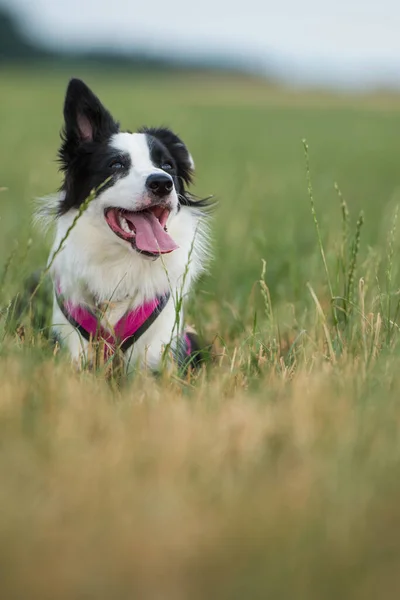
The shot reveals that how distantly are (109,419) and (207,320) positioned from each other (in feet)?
7.24

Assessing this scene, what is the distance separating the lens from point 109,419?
93.7 inches

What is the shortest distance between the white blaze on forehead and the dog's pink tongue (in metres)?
0.24

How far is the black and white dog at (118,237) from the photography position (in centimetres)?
353

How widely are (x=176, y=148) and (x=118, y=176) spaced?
537mm

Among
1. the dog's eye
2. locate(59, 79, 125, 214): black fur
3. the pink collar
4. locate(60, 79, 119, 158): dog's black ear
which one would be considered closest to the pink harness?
the pink collar

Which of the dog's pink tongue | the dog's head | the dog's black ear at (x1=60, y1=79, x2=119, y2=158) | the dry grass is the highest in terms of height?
the dog's black ear at (x1=60, y1=79, x2=119, y2=158)

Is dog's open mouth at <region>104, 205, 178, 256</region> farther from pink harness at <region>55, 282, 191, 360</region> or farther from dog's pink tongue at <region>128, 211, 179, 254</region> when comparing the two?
pink harness at <region>55, 282, 191, 360</region>

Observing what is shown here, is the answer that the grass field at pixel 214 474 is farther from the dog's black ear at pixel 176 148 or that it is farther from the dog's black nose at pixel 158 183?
the dog's black ear at pixel 176 148

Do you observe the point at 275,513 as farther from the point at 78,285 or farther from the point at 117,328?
the point at 78,285

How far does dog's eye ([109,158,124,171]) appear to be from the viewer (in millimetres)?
3653

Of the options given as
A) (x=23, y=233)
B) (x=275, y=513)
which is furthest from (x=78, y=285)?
(x=275, y=513)

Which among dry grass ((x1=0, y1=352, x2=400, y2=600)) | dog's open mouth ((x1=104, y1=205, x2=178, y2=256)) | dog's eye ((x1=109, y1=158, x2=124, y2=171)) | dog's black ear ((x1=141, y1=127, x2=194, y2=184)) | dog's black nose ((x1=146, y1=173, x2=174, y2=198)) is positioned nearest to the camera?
dry grass ((x1=0, y1=352, x2=400, y2=600))

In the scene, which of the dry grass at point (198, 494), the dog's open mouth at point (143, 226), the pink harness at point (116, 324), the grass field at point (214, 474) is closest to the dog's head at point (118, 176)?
the dog's open mouth at point (143, 226)

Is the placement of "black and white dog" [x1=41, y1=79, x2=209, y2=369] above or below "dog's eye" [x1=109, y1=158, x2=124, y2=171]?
below
